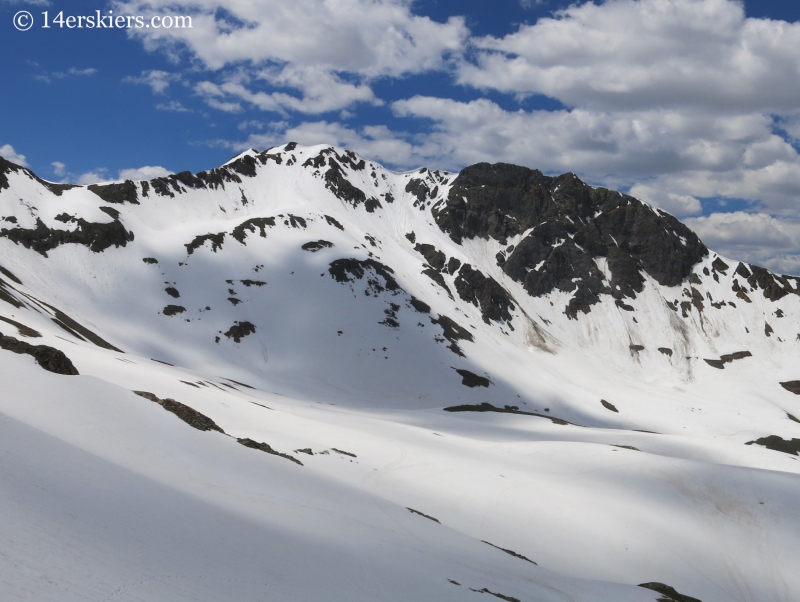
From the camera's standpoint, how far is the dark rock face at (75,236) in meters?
107

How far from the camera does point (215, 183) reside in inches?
6368

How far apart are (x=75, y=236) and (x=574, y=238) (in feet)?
480

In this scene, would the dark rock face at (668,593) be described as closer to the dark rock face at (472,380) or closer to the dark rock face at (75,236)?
the dark rock face at (472,380)

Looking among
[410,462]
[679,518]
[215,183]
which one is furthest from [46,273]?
[679,518]

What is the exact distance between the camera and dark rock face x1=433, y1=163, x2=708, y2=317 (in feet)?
598

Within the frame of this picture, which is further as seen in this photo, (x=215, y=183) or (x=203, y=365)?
(x=215, y=183)

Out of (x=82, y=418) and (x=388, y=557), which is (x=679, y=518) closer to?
(x=388, y=557)

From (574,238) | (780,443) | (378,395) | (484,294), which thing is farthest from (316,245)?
(780,443)

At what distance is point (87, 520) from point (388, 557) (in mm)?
8806

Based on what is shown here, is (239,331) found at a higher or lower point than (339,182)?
lower

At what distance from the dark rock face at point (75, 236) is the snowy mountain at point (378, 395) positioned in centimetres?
42

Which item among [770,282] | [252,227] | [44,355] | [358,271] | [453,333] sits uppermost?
[770,282]

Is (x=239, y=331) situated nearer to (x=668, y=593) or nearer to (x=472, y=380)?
(x=472, y=380)

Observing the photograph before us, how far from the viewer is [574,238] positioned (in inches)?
7510
